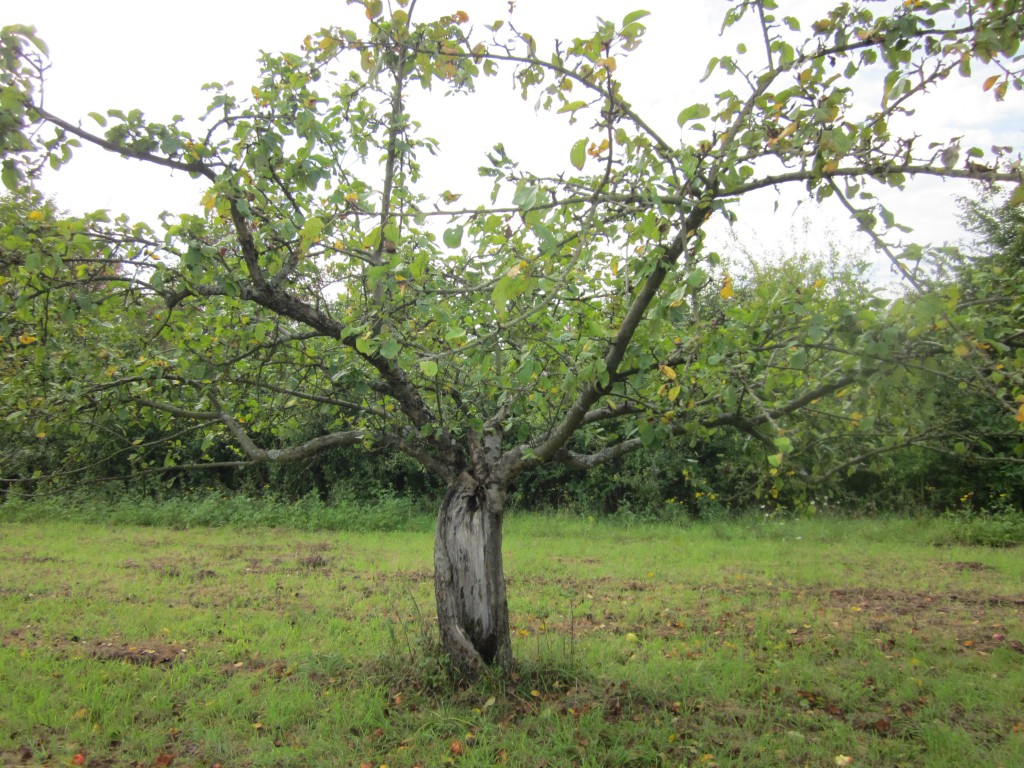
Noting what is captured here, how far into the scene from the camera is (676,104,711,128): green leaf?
211cm

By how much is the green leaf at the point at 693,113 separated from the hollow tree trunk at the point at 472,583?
261 centimetres

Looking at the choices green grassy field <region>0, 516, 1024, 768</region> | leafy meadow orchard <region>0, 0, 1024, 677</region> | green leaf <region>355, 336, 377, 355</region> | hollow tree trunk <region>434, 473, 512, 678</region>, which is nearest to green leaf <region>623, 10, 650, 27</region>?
leafy meadow orchard <region>0, 0, 1024, 677</region>

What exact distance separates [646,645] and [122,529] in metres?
9.01

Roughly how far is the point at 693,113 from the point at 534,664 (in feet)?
11.2

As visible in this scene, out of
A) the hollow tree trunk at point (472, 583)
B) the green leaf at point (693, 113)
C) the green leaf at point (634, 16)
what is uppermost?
the green leaf at point (634, 16)

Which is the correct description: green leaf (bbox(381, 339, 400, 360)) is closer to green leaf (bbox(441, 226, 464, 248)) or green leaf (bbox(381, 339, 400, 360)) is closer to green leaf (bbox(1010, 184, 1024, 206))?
green leaf (bbox(441, 226, 464, 248))

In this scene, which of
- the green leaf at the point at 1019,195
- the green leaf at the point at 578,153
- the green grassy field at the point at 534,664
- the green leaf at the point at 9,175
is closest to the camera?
the green leaf at the point at 1019,195

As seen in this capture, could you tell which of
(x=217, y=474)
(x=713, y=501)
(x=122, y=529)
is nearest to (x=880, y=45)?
(x=713, y=501)

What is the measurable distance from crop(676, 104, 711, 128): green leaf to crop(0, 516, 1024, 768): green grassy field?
2.92 m

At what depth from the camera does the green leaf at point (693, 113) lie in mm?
2111

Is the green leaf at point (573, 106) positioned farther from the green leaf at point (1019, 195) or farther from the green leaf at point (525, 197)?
the green leaf at point (1019, 195)

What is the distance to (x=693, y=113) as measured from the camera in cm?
212

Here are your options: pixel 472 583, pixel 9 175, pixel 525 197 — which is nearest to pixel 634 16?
pixel 525 197

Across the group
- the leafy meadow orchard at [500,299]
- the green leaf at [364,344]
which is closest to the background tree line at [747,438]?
the leafy meadow orchard at [500,299]
